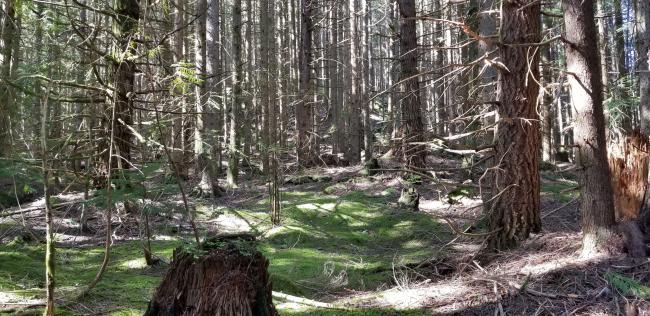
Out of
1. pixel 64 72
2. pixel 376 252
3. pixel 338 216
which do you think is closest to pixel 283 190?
pixel 338 216

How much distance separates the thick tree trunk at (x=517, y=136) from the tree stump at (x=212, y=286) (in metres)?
2.84

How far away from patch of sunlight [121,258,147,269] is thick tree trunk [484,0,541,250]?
441cm

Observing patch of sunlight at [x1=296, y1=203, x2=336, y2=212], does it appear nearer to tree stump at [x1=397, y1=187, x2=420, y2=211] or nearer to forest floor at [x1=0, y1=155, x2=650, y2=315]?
forest floor at [x1=0, y1=155, x2=650, y2=315]

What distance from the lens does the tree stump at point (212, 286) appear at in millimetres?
3533

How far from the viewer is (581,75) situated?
4.50m

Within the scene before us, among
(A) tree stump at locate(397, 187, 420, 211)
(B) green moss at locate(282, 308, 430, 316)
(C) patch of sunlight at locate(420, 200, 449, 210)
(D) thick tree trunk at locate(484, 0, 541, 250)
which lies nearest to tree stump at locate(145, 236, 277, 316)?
(B) green moss at locate(282, 308, 430, 316)

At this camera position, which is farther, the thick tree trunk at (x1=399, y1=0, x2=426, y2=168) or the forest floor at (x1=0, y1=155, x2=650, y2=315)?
the thick tree trunk at (x1=399, y1=0, x2=426, y2=168)

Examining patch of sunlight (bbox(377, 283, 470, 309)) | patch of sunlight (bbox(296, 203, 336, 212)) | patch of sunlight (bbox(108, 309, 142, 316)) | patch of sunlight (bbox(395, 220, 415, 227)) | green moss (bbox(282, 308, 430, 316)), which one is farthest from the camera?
patch of sunlight (bbox(296, 203, 336, 212))

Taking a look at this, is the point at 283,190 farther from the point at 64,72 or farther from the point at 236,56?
the point at 64,72

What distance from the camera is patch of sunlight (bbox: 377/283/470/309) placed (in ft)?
14.6

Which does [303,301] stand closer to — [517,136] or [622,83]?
[517,136]

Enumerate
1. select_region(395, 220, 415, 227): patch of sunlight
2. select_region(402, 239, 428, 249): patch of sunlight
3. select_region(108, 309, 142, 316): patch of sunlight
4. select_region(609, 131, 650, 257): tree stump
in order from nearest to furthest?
select_region(108, 309, 142, 316): patch of sunlight, select_region(609, 131, 650, 257): tree stump, select_region(402, 239, 428, 249): patch of sunlight, select_region(395, 220, 415, 227): patch of sunlight

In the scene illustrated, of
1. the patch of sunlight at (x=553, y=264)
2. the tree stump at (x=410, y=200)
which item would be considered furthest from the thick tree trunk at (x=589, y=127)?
the tree stump at (x=410, y=200)

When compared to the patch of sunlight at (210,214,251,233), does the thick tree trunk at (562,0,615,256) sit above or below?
above
